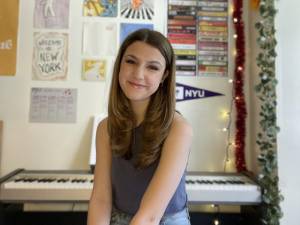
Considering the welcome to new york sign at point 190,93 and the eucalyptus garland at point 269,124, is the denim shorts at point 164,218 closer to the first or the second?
the eucalyptus garland at point 269,124

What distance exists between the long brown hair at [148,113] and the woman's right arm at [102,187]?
0.04 metres

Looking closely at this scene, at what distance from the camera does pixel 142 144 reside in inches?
35.7

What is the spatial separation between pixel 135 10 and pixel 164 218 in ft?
5.85

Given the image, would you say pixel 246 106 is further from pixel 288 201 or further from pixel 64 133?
pixel 64 133

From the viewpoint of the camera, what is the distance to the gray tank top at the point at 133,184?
911 millimetres

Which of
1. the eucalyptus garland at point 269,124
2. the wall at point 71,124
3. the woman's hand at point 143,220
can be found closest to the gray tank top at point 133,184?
the woman's hand at point 143,220

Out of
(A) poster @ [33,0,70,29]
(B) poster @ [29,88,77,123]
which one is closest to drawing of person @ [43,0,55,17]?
(A) poster @ [33,0,70,29]

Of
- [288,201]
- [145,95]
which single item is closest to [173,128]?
[145,95]

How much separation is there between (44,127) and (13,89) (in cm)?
38

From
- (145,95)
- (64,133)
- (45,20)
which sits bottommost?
(64,133)

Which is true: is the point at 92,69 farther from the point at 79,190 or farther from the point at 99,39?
the point at 79,190

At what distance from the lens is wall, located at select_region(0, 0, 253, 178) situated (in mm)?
2143

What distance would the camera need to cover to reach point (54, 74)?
218cm

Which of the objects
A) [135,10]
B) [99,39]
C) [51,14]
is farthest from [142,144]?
[51,14]
